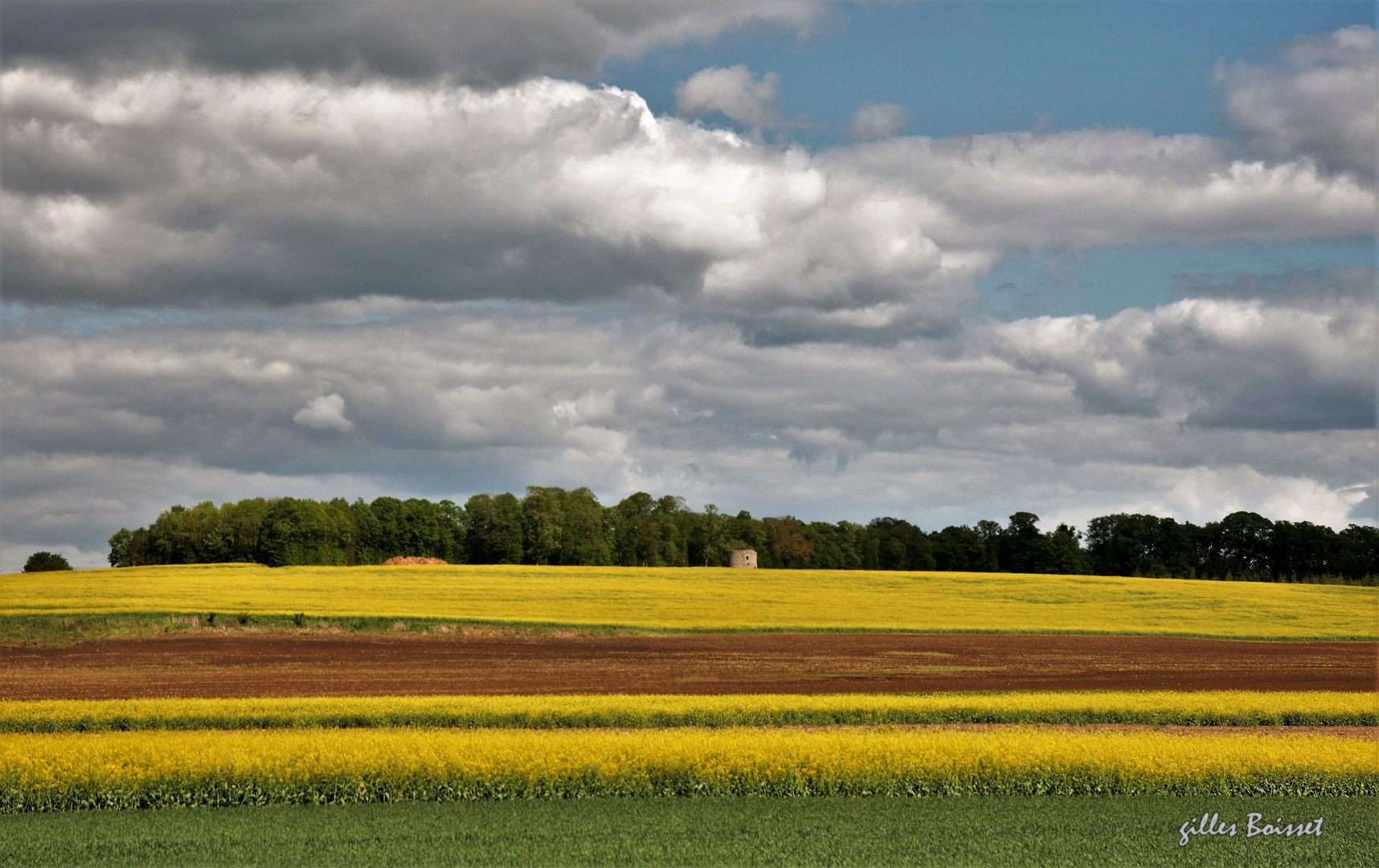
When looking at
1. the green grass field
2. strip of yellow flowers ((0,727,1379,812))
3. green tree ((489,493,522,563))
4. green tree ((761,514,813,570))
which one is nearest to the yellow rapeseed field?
strip of yellow flowers ((0,727,1379,812))

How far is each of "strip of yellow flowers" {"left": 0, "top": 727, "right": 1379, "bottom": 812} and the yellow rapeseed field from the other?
1170 inches

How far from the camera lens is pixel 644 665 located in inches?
1394

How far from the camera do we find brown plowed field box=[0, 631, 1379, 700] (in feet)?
Answer: 99.1

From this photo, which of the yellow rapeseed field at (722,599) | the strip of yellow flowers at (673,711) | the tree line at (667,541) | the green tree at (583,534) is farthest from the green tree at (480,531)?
the strip of yellow flowers at (673,711)

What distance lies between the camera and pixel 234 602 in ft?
155

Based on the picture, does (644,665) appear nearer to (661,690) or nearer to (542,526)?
(661,690)

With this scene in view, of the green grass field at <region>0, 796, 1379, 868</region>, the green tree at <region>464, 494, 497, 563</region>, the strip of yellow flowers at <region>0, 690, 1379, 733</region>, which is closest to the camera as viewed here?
the green grass field at <region>0, 796, 1379, 868</region>

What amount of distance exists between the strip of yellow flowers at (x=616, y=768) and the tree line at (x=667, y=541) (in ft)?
330

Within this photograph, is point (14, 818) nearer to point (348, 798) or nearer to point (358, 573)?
point (348, 798)

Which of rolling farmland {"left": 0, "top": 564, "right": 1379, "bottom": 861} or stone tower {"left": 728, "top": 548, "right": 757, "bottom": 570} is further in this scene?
stone tower {"left": 728, "top": 548, "right": 757, "bottom": 570}

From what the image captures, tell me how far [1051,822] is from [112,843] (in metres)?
12.4

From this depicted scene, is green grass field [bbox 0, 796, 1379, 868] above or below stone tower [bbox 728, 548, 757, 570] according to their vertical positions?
above
